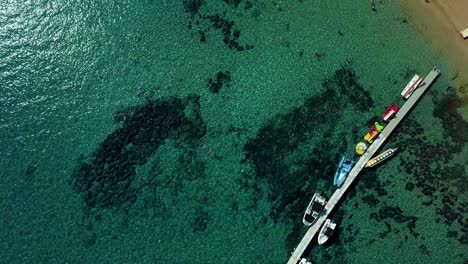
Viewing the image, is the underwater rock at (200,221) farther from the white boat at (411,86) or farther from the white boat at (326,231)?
the white boat at (411,86)

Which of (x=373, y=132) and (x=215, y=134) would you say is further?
(x=215, y=134)

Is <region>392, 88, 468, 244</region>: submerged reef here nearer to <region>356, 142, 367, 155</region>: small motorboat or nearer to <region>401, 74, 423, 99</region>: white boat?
<region>401, 74, 423, 99</region>: white boat

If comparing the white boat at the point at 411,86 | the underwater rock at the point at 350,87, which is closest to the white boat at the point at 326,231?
the underwater rock at the point at 350,87

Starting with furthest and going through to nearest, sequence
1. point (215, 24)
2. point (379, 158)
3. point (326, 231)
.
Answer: point (215, 24) < point (379, 158) < point (326, 231)

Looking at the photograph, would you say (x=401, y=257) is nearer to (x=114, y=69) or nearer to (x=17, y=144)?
(x=114, y=69)

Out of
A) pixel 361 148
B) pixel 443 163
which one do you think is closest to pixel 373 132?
pixel 361 148

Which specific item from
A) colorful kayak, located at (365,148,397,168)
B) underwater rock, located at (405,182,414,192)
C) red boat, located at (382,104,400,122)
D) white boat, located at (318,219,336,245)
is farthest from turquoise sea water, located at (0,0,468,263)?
white boat, located at (318,219,336,245)

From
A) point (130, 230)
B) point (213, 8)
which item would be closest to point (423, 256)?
point (130, 230)

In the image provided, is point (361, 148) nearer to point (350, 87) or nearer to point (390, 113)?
point (390, 113)

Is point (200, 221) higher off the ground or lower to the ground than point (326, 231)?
higher
